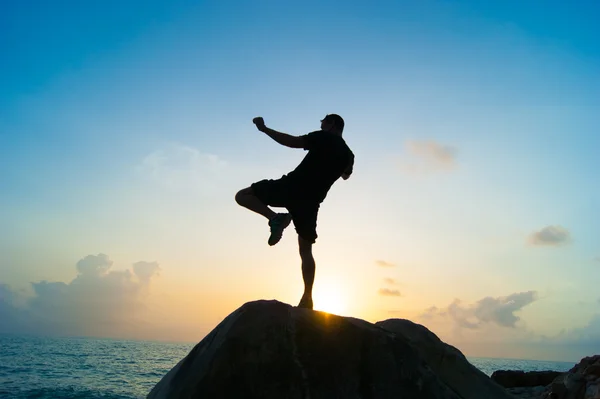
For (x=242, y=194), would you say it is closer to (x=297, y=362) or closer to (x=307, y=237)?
(x=307, y=237)

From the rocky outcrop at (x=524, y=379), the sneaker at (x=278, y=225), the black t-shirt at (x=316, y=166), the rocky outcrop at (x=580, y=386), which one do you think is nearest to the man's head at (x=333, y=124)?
the black t-shirt at (x=316, y=166)

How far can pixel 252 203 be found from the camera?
562 centimetres

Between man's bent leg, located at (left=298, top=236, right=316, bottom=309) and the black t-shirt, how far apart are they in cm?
62

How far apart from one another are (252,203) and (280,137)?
0.96 metres

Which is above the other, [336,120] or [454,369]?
[336,120]

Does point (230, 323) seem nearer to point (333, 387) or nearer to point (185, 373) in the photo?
point (185, 373)

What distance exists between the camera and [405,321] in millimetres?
6383

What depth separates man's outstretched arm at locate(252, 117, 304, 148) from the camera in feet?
18.1

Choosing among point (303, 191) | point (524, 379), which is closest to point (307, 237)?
point (303, 191)

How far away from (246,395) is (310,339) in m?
0.84

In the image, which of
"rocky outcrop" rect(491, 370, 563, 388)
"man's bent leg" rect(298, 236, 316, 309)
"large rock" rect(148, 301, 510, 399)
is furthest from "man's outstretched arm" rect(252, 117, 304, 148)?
"rocky outcrop" rect(491, 370, 563, 388)

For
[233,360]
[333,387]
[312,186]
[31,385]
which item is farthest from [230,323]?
[31,385]

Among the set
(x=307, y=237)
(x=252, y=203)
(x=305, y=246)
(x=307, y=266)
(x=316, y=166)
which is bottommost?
(x=307, y=266)

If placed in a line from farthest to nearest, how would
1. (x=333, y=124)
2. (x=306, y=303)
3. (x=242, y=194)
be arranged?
(x=333, y=124) < (x=242, y=194) < (x=306, y=303)
